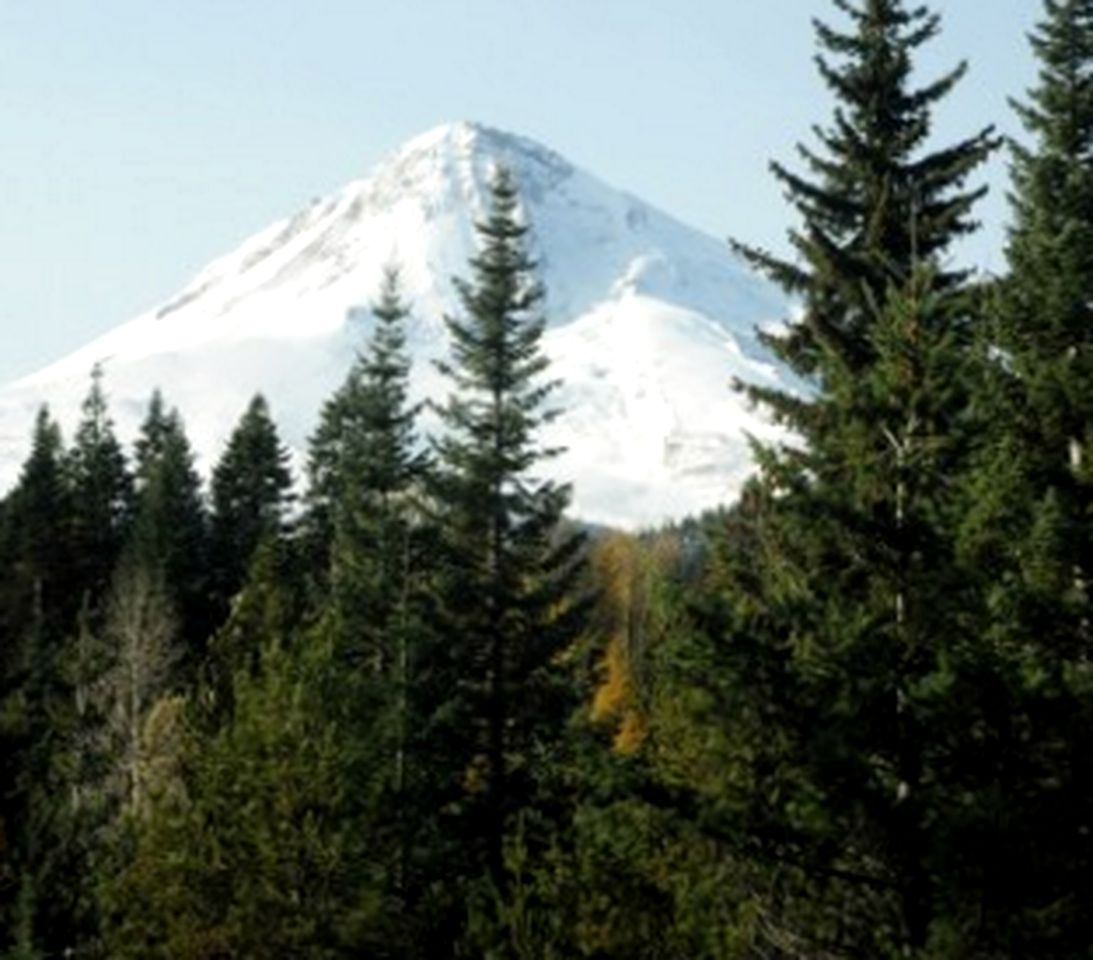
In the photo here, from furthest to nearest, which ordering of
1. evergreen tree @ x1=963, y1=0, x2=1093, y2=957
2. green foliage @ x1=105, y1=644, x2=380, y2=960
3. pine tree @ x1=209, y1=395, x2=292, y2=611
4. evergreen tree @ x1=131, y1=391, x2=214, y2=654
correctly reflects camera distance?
pine tree @ x1=209, y1=395, x2=292, y2=611, evergreen tree @ x1=131, y1=391, x2=214, y2=654, green foliage @ x1=105, y1=644, x2=380, y2=960, evergreen tree @ x1=963, y1=0, x2=1093, y2=957

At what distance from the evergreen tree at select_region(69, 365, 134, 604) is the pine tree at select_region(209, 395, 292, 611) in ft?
13.8

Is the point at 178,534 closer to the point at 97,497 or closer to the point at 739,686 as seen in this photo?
the point at 97,497

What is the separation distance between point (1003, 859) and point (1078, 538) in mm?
5271

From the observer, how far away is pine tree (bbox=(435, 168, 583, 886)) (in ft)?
98.7

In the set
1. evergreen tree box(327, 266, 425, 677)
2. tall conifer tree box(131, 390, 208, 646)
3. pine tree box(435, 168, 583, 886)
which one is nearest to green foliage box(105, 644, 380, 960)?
pine tree box(435, 168, 583, 886)

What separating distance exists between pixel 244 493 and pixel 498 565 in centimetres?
4605

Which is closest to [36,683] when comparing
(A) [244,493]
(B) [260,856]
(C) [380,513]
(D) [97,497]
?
(C) [380,513]

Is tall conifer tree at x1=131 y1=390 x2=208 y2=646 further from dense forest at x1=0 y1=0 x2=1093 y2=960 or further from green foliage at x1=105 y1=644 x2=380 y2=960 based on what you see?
green foliage at x1=105 y1=644 x2=380 y2=960

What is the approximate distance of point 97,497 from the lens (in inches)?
2955

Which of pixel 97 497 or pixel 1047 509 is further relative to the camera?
pixel 97 497

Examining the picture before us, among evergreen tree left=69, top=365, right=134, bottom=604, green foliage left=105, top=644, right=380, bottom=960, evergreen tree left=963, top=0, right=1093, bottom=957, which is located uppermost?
evergreen tree left=69, top=365, right=134, bottom=604

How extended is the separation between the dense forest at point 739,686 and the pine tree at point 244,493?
2567 cm

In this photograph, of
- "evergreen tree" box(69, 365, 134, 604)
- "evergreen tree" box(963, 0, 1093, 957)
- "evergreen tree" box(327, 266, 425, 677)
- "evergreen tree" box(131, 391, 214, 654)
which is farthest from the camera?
"evergreen tree" box(69, 365, 134, 604)

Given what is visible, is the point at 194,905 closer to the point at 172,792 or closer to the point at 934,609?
the point at 172,792
